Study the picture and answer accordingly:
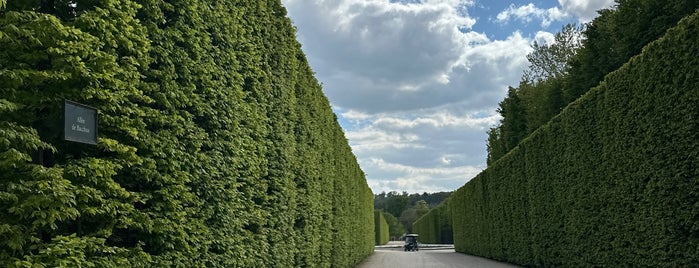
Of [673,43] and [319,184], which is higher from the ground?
[673,43]

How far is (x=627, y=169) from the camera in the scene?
9.92 m

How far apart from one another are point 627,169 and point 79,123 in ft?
30.3

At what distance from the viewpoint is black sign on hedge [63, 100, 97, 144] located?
350 cm

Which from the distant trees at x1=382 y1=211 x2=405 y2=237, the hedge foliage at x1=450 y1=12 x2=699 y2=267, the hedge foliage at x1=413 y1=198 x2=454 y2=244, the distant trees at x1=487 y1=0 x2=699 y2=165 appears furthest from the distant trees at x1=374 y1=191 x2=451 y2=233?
the hedge foliage at x1=450 y1=12 x2=699 y2=267

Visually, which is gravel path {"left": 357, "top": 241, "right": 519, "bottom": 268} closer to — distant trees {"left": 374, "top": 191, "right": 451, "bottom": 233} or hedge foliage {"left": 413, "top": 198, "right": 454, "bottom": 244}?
hedge foliage {"left": 413, "top": 198, "right": 454, "bottom": 244}

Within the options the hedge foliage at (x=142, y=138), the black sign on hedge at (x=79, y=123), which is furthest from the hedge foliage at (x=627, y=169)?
the black sign on hedge at (x=79, y=123)

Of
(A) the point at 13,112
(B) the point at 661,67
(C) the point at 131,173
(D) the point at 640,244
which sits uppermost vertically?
(B) the point at 661,67

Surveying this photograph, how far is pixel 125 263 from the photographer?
4113 millimetres

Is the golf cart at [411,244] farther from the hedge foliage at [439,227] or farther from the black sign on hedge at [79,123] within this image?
the black sign on hedge at [79,123]

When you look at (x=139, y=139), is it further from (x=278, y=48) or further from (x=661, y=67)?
(x=661, y=67)

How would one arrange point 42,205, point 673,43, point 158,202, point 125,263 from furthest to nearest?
point 673,43, point 158,202, point 125,263, point 42,205

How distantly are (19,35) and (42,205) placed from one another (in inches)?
41.2

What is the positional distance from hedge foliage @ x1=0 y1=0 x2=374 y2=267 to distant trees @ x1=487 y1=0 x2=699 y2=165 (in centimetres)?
1330

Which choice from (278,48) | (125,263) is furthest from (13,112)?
(278,48)
